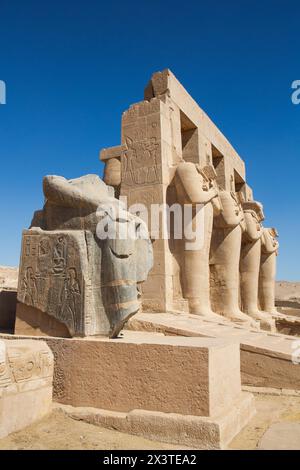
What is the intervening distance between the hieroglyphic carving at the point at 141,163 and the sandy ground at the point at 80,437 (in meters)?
4.92

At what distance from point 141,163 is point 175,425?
557 cm

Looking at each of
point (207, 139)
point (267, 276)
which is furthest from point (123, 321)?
point (267, 276)

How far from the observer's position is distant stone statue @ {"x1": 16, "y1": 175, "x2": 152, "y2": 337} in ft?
11.9

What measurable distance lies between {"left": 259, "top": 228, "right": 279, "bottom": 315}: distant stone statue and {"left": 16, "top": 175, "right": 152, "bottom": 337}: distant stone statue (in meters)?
8.30

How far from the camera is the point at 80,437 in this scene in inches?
110

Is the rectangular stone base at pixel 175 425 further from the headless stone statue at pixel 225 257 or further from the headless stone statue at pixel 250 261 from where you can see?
the headless stone statue at pixel 250 261

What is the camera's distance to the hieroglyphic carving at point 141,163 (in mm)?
7430

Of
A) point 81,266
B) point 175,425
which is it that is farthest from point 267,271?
→ point 175,425

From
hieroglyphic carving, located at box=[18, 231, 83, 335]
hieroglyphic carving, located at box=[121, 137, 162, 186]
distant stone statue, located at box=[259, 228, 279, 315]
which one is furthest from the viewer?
distant stone statue, located at box=[259, 228, 279, 315]

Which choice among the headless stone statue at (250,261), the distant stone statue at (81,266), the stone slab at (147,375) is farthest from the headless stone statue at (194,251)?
the stone slab at (147,375)

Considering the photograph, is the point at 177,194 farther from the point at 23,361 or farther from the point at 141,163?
the point at 23,361

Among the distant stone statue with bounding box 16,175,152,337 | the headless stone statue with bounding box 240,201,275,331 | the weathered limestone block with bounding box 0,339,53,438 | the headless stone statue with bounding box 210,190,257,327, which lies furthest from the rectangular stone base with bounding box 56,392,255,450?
the headless stone statue with bounding box 240,201,275,331

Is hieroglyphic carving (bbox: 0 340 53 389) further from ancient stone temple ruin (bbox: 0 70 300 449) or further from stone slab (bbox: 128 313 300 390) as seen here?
stone slab (bbox: 128 313 300 390)

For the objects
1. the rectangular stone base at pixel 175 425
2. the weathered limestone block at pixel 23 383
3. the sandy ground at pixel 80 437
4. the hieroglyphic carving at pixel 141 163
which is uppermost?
the hieroglyphic carving at pixel 141 163
